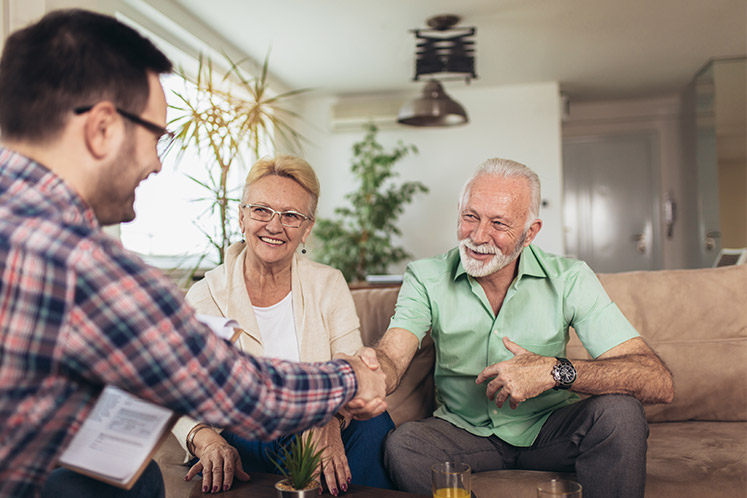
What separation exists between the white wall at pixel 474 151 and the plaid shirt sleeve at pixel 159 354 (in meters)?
5.54

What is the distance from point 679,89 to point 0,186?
723cm

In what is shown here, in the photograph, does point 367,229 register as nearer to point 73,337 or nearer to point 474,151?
point 474,151

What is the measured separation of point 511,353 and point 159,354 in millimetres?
1195

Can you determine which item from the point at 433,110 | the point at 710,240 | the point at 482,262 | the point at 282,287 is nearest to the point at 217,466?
the point at 282,287

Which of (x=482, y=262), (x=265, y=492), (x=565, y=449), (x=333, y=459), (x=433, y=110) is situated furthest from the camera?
(x=433, y=110)

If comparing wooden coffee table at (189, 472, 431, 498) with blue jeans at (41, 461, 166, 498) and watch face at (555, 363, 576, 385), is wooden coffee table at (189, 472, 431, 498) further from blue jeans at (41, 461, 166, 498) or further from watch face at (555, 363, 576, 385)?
watch face at (555, 363, 576, 385)

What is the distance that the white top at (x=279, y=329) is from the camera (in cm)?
186

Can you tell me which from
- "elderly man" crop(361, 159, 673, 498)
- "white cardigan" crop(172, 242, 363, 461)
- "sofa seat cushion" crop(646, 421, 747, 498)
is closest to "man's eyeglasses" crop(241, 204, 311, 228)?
"white cardigan" crop(172, 242, 363, 461)

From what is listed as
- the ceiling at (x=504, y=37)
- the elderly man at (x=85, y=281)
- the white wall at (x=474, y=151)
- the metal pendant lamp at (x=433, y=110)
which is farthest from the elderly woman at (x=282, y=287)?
the white wall at (x=474, y=151)

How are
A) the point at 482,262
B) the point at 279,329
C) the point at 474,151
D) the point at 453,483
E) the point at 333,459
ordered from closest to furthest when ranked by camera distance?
the point at 453,483 → the point at 333,459 → the point at 482,262 → the point at 279,329 → the point at 474,151

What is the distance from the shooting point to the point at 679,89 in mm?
6758

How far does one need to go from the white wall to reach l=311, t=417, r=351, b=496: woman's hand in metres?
5.00

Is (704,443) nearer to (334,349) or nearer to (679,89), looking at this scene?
(334,349)

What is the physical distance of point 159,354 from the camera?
0.83 m
